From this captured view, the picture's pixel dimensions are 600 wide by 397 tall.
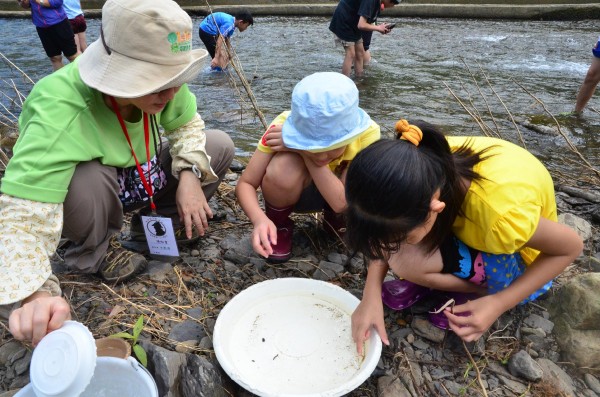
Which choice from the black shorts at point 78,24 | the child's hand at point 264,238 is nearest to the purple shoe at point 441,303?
the child's hand at point 264,238

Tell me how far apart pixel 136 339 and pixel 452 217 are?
1.04m

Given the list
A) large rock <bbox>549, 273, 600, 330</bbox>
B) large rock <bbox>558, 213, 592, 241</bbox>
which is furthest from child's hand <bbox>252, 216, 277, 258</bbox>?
large rock <bbox>558, 213, 592, 241</bbox>

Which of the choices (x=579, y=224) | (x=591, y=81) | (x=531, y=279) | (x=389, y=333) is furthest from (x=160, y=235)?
(x=591, y=81)

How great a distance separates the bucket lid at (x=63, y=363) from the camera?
103cm

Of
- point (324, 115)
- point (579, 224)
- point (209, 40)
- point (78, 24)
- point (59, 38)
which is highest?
point (324, 115)

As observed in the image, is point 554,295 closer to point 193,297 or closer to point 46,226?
point 193,297

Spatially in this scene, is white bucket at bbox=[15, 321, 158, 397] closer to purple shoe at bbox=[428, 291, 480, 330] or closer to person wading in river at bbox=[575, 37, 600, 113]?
purple shoe at bbox=[428, 291, 480, 330]

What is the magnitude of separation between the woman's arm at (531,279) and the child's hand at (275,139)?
84cm

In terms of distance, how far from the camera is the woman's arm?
1394mm

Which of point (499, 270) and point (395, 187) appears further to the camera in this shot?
Answer: point (499, 270)

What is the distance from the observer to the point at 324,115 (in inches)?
63.1

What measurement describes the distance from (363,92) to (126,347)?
4.18 metres

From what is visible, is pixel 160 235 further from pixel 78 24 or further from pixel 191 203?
pixel 78 24

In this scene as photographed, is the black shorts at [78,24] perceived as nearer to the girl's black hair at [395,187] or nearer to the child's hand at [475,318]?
the girl's black hair at [395,187]
